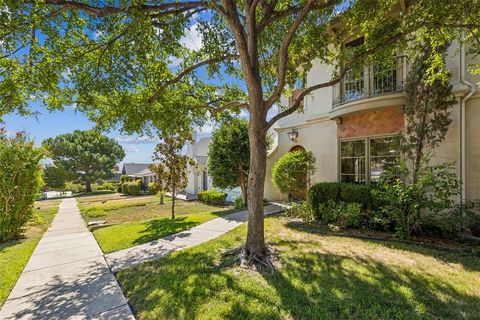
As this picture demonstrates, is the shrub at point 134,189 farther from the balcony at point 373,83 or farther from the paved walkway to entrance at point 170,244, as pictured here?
the balcony at point 373,83

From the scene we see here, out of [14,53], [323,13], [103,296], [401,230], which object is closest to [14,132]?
[14,53]

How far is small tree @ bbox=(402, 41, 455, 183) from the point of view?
6.76m

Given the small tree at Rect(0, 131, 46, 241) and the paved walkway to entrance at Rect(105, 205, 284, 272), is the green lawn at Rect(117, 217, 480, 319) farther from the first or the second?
the small tree at Rect(0, 131, 46, 241)

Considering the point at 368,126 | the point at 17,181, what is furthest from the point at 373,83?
the point at 17,181

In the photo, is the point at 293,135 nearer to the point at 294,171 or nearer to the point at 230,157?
the point at 294,171

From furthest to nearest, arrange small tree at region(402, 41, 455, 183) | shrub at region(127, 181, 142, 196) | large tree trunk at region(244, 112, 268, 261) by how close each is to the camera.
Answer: shrub at region(127, 181, 142, 196)
small tree at region(402, 41, 455, 183)
large tree trunk at region(244, 112, 268, 261)

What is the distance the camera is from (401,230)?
632 cm

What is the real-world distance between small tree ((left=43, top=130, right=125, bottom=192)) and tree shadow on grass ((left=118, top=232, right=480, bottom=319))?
33397 mm

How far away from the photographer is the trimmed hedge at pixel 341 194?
7492 millimetres

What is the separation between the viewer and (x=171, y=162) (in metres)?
10.3

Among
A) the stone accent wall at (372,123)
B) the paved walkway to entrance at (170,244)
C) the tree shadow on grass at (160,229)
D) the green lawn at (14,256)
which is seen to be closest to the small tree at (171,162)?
the tree shadow on grass at (160,229)

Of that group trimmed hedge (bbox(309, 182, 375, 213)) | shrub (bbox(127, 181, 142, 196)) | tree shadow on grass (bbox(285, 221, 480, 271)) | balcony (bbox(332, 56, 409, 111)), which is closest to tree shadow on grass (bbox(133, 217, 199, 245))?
tree shadow on grass (bbox(285, 221, 480, 271))

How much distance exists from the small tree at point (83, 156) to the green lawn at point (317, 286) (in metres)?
33.2

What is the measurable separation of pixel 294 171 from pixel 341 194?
2.39 m
